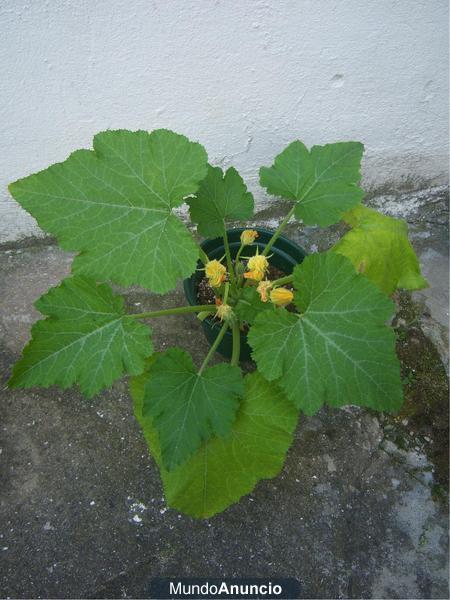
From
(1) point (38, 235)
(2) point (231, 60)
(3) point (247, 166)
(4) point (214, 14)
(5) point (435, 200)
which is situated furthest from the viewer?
(5) point (435, 200)

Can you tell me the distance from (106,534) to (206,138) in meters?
1.41

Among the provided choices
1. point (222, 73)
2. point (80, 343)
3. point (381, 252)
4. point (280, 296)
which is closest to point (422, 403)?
point (381, 252)

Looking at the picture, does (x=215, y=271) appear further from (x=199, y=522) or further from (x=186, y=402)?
(x=199, y=522)

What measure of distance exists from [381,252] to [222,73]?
776 mm

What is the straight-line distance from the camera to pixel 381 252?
1.43m

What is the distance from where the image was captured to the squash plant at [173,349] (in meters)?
1.23

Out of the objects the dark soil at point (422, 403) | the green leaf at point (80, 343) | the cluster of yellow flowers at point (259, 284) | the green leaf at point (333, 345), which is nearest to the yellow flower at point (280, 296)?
the cluster of yellow flowers at point (259, 284)

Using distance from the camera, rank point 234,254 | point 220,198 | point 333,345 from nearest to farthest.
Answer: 1. point 333,345
2. point 220,198
3. point 234,254

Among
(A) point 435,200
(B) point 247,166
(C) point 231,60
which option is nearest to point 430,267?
(A) point 435,200

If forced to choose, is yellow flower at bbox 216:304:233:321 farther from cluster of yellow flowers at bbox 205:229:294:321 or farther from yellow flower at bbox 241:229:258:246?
yellow flower at bbox 241:229:258:246

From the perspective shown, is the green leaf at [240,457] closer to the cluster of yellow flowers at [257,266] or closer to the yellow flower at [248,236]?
the cluster of yellow flowers at [257,266]

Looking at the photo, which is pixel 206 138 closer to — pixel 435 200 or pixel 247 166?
pixel 247 166

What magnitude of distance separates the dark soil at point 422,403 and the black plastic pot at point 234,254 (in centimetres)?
55

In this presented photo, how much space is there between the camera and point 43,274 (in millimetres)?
2002
